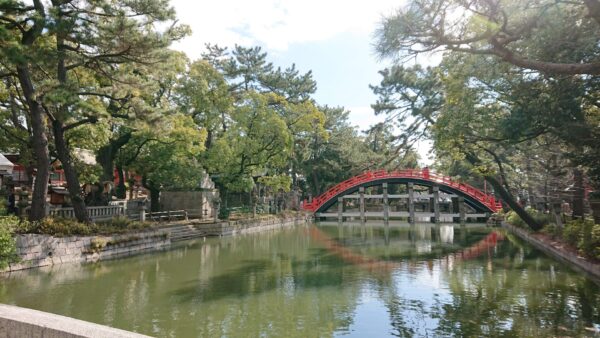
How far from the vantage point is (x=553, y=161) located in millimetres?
18438

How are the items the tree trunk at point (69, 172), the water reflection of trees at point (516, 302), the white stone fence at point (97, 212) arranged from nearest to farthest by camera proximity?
the water reflection of trees at point (516, 302), the tree trunk at point (69, 172), the white stone fence at point (97, 212)

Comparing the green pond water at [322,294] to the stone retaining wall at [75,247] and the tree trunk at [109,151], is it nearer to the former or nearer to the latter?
the stone retaining wall at [75,247]

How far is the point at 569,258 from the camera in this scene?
43.0 ft

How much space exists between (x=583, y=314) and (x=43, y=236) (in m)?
14.4

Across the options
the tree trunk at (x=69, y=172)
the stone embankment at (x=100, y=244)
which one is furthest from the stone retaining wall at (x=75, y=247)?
the tree trunk at (x=69, y=172)

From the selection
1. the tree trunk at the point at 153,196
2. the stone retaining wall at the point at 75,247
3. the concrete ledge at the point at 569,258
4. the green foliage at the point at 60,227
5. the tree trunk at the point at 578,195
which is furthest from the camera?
the tree trunk at the point at 153,196

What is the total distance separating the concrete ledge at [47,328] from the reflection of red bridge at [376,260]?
1071cm

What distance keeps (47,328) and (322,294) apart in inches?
281

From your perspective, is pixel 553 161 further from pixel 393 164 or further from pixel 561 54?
pixel 393 164

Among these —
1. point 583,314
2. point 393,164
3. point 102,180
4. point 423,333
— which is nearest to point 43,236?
point 102,180

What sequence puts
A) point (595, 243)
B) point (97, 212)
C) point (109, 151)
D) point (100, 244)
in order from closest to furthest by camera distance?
point (595, 243)
point (100, 244)
point (97, 212)
point (109, 151)

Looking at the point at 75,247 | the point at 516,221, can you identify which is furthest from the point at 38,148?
the point at 516,221

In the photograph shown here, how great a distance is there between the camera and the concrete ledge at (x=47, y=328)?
3181 millimetres

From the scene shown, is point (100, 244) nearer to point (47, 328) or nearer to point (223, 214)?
point (223, 214)
